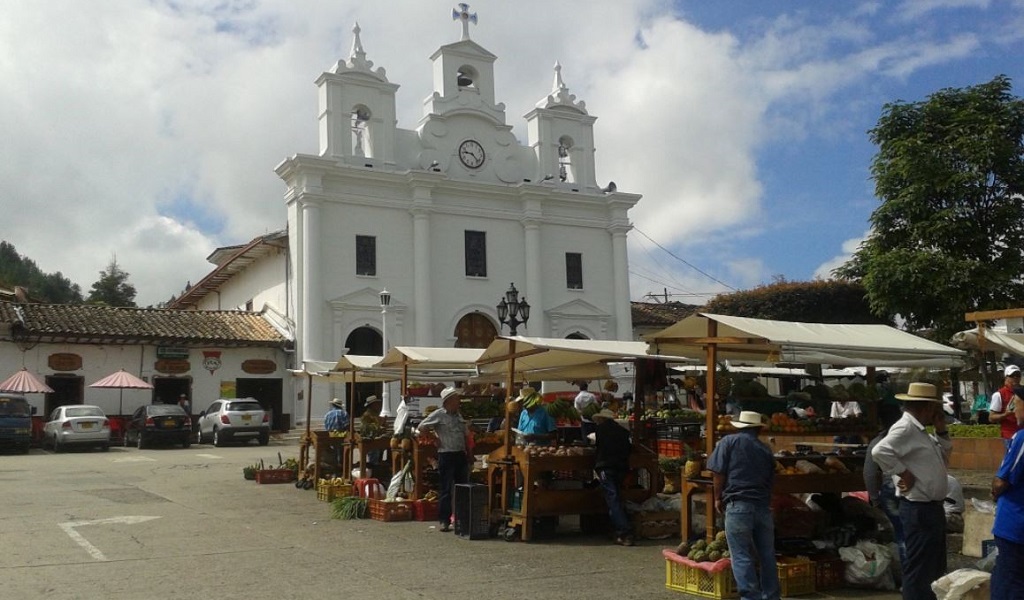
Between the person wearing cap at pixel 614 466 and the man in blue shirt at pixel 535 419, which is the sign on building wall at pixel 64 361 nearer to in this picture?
the man in blue shirt at pixel 535 419

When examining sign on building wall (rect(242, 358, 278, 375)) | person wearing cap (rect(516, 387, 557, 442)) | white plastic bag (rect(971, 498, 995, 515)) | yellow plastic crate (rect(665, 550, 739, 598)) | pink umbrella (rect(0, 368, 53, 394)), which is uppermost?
sign on building wall (rect(242, 358, 278, 375))

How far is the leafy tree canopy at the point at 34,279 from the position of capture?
230ft

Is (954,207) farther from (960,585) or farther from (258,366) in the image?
(258,366)

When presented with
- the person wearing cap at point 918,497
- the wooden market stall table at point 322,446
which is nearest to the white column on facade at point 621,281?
the wooden market stall table at point 322,446

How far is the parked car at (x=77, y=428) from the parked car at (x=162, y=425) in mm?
974

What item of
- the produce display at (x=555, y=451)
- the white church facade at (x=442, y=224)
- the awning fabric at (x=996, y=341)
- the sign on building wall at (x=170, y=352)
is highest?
the white church facade at (x=442, y=224)

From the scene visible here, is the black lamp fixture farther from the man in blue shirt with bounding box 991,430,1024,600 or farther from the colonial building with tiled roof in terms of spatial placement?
the man in blue shirt with bounding box 991,430,1024,600

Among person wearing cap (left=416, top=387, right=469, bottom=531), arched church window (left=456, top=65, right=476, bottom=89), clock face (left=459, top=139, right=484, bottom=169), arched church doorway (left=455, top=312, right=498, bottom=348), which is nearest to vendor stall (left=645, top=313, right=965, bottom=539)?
person wearing cap (left=416, top=387, right=469, bottom=531)

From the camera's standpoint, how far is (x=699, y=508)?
1003 cm

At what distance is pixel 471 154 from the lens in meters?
33.2

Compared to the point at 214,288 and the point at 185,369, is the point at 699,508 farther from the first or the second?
the point at 214,288

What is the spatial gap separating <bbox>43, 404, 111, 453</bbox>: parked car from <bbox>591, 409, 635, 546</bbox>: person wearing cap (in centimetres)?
1939

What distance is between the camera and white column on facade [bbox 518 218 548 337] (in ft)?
107

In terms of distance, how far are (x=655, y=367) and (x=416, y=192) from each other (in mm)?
19595
